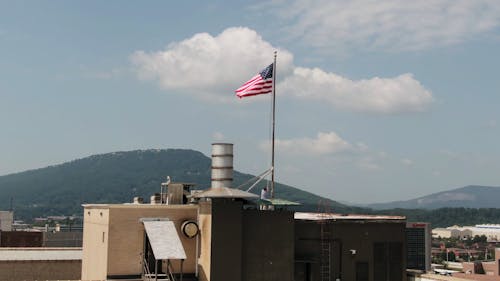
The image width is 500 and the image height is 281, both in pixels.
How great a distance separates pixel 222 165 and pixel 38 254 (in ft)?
104

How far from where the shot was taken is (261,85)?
45.7 meters

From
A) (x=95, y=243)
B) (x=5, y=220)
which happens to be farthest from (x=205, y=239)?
(x=5, y=220)

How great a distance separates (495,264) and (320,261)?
94.5 metres

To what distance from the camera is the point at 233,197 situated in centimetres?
3944

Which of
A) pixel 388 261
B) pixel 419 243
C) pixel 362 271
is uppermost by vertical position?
pixel 388 261

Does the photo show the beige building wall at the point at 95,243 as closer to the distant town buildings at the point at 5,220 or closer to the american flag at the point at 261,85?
the american flag at the point at 261,85

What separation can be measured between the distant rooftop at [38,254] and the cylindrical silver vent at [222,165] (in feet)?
90.7

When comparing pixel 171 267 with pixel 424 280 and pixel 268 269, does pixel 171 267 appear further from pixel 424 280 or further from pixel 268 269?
pixel 424 280

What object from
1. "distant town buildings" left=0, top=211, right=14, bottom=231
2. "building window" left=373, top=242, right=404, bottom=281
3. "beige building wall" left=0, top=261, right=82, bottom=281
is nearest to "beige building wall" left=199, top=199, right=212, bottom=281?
"building window" left=373, top=242, right=404, bottom=281

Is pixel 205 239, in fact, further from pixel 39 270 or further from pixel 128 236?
pixel 39 270

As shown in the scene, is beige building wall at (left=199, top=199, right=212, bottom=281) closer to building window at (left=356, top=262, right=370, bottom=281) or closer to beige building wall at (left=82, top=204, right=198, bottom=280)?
beige building wall at (left=82, top=204, right=198, bottom=280)

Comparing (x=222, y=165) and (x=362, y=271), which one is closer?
(x=222, y=165)

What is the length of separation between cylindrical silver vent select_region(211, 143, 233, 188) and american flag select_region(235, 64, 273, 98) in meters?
5.83

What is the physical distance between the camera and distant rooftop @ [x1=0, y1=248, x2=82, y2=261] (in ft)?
198
